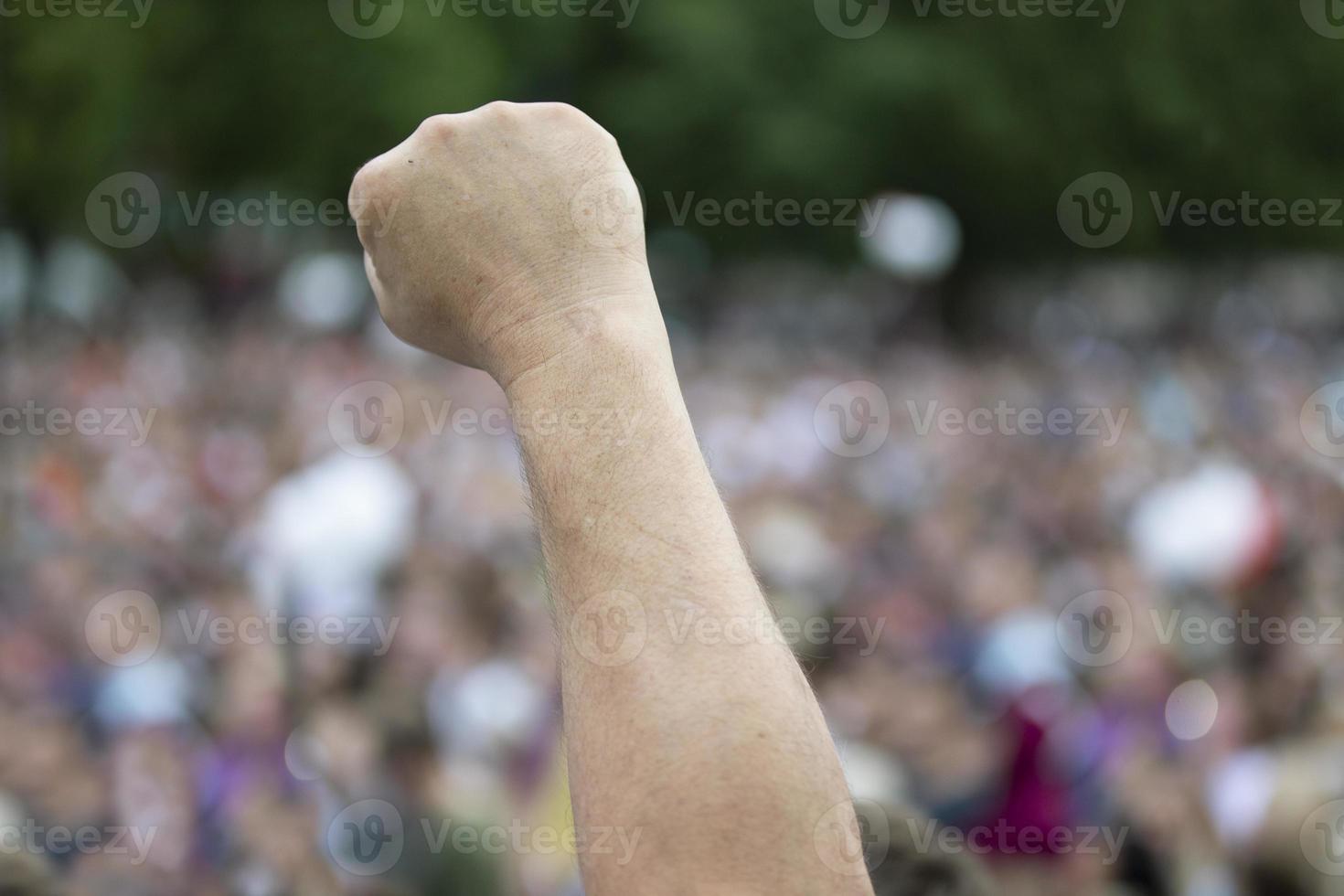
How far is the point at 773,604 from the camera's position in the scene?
149cm

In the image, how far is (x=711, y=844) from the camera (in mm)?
991

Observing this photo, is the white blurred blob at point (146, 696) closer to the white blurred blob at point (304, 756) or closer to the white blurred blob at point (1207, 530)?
the white blurred blob at point (304, 756)

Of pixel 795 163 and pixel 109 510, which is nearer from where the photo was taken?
pixel 109 510

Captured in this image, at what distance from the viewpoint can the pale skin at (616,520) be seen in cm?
100

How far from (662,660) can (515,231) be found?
0.35 meters

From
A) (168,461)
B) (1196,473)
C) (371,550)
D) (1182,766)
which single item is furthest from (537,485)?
(168,461)

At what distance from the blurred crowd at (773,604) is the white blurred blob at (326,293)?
7.74 ft

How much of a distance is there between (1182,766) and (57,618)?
5302 millimetres

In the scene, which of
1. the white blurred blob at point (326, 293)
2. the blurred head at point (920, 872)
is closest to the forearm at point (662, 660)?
the blurred head at point (920, 872)

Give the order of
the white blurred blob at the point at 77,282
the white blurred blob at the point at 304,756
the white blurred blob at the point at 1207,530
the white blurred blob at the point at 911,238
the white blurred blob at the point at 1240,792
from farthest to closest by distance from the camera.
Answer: the white blurred blob at the point at 77,282, the white blurred blob at the point at 911,238, the white blurred blob at the point at 1207,530, the white blurred blob at the point at 304,756, the white blurred blob at the point at 1240,792

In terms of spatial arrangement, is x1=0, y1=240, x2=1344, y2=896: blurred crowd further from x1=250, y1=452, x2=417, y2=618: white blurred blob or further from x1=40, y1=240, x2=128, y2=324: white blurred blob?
x1=40, y1=240, x2=128, y2=324: white blurred blob

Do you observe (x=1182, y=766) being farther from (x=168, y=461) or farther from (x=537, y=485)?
(x=168, y=461)

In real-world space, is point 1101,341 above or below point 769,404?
above

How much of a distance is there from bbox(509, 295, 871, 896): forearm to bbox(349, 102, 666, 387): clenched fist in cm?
4
